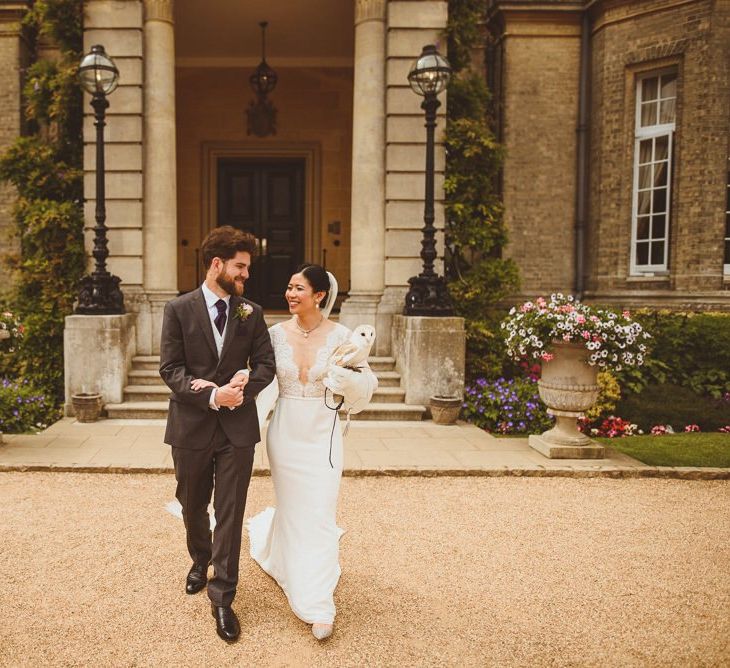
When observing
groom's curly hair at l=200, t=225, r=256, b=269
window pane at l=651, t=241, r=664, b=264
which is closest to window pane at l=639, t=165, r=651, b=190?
window pane at l=651, t=241, r=664, b=264

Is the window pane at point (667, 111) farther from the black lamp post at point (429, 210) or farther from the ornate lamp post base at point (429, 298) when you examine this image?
the ornate lamp post base at point (429, 298)

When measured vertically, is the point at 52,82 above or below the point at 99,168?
above

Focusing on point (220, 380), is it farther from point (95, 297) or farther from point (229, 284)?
point (95, 297)

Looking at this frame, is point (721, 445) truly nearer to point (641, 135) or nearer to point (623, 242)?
point (623, 242)

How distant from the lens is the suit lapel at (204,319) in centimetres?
311

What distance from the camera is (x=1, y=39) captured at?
38.4ft

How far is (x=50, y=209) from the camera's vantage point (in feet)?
28.3

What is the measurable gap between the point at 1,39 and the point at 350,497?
11.2m

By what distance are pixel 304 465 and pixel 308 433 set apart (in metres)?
0.16

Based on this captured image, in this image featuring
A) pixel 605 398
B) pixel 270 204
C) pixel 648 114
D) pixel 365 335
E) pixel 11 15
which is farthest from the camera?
pixel 270 204

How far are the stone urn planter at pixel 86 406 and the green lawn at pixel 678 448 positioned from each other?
5.69 m

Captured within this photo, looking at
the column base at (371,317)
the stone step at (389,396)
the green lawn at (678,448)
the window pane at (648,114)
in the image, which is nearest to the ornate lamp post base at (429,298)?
the column base at (371,317)

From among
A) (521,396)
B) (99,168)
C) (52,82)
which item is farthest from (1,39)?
(521,396)

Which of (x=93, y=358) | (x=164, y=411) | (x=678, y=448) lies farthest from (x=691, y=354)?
(x=93, y=358)
